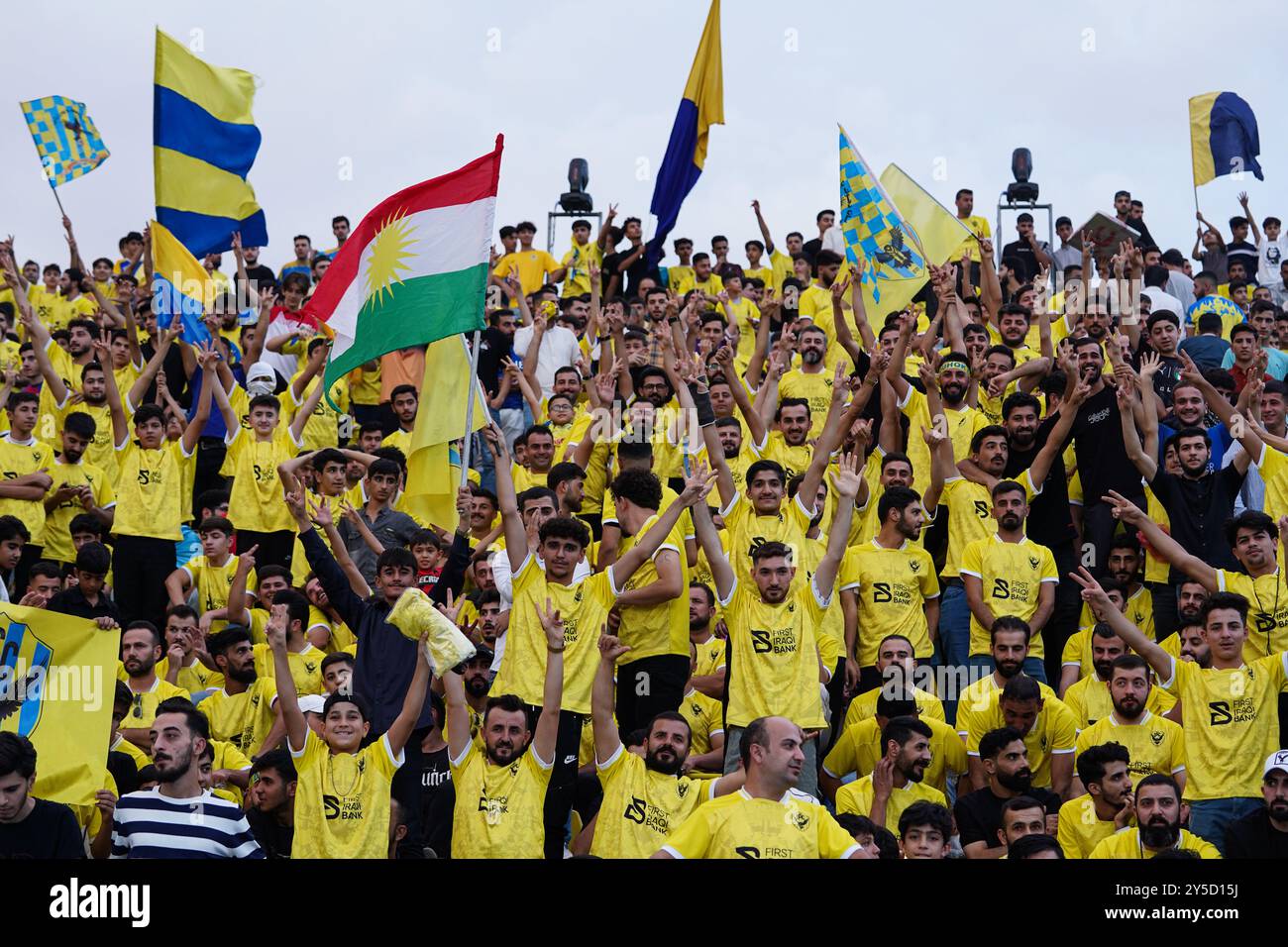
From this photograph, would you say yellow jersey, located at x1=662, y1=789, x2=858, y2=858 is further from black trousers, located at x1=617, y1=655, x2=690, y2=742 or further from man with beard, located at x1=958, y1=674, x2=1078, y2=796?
man with beard, located at x1=958, y1=674, x2=1078, y2=796

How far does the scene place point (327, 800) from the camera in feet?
26.2

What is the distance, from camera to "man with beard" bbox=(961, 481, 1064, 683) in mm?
10664

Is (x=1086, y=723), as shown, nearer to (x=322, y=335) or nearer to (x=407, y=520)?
(x=407, y=520)

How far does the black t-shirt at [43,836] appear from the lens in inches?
280

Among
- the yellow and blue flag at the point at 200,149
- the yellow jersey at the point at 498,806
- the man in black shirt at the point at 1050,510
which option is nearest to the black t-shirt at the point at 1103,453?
the man in black shirt at the point at 1050,510

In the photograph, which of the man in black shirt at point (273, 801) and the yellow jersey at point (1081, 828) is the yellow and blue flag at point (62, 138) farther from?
the yellow jersey at point (1081, 828)

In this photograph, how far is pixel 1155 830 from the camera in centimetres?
789

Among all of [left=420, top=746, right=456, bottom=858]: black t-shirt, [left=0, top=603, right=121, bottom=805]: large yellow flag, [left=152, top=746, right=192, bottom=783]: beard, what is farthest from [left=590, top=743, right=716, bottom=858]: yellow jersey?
[left=0, top=603, right=121, bottom=805]: large yellow flag

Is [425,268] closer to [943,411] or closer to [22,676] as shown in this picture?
[22,676]

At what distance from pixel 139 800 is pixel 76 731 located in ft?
2.93

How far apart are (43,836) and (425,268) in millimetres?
4358

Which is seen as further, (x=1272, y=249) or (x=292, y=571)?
(x=1272, y=249)

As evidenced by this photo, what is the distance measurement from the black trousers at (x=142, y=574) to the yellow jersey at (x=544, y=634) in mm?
4719
